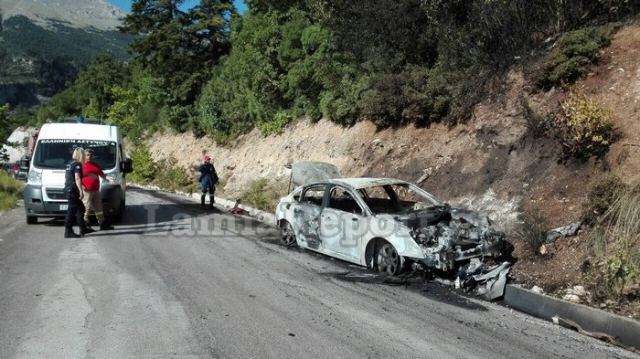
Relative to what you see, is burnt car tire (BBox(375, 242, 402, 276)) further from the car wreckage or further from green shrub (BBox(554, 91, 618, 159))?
green shrub (BBox(554, 91, 618, 159))

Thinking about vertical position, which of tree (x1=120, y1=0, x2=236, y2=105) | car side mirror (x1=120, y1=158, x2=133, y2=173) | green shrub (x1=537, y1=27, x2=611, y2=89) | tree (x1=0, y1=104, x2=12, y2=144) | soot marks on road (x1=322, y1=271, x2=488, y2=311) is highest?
tree (x1=120, y1=0, x2=236, y2=105)

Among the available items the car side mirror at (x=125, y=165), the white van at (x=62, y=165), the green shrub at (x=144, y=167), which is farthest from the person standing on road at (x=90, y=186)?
the green shrub at (x=144, y=167)

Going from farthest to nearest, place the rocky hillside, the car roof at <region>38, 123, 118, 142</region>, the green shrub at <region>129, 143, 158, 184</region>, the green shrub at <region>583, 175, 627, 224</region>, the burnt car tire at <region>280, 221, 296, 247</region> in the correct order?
the green shrub at <region>129, 143, 158, 184</region> < the car roof at <region>38, 123, 118, 142</region> < the burnt car tire at <region>280, 221, 296, 247</region> < the rocky hillside < the green shrub at <region>583, 175, 627, 224</region>

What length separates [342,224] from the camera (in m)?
9.16

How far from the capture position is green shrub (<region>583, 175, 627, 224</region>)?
327 inches

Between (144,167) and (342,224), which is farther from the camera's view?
(144,167)

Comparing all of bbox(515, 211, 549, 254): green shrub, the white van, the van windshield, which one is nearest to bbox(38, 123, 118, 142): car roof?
the white van

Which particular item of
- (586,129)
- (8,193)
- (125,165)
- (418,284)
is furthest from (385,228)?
(8,193)

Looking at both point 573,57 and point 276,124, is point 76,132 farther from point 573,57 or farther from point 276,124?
point 573,57

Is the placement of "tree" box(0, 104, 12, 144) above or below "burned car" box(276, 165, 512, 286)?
above

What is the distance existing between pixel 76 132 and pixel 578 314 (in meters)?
11.8

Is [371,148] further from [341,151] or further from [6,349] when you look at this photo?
[6,349]

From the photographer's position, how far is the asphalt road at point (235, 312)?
203 inches

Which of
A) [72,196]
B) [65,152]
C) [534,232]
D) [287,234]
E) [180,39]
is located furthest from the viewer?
[180,39]
